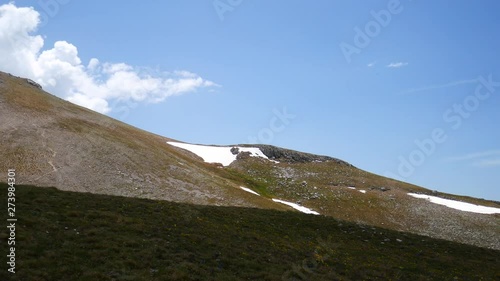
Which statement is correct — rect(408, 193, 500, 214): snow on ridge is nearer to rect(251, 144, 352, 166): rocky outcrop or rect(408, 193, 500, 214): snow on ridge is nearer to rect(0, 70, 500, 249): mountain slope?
rect(0, 70, 500, 249): mountain slope

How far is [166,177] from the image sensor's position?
58469 millimetres

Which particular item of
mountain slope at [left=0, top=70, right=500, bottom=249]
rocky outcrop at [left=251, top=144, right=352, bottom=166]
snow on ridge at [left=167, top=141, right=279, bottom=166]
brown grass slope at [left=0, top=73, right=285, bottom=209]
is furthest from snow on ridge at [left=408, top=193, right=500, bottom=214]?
brown grass slope at [left=0, top=73, right=285, bottom=209]

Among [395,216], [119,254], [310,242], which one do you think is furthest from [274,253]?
[395,216]

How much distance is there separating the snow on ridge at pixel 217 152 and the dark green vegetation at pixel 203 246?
5675cm

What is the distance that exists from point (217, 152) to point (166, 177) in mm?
46406

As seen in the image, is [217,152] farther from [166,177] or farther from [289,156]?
[166,177]

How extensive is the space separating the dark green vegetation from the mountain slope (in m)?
18.7

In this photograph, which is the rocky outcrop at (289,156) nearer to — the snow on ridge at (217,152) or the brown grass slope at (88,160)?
the snow on ridge at (217,152)

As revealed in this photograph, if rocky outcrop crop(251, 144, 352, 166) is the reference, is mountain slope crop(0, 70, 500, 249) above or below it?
below

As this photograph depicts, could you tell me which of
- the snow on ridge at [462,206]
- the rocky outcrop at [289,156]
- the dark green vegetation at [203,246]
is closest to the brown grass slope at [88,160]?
the dark green vegetation at [203,246]

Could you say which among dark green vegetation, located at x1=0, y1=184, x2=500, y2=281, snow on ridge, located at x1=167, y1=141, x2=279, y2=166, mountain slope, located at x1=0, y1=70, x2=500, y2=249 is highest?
snow on ridge, located at x1=167, y1=141, x2=279, y2=166

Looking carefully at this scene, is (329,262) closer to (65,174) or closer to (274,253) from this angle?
(274,253)

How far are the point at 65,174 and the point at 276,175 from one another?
52.8 meters

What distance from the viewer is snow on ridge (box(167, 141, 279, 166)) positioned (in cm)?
9662
